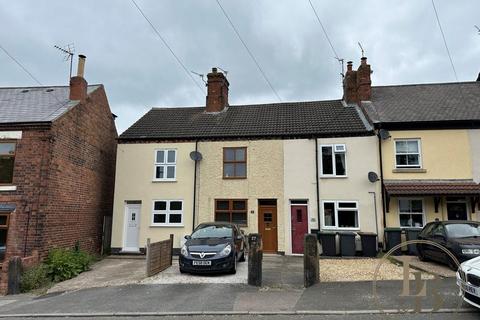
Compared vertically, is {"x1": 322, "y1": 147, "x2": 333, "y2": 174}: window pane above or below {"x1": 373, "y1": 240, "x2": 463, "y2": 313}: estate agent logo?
above

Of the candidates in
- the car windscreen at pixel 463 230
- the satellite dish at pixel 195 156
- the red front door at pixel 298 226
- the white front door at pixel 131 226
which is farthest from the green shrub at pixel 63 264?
the car windscreen at pixel 463 230

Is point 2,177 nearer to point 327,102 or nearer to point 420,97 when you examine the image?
point 327,102

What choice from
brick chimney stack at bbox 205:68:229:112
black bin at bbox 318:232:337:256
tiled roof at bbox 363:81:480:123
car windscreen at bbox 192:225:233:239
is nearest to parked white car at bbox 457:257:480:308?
car windscreen at bbox 192:225:233:239

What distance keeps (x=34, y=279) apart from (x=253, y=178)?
9.25 m

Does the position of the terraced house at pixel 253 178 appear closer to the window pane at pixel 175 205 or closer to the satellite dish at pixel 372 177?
the window pane at pixel 175 205

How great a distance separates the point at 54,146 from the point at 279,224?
9468 millimetres

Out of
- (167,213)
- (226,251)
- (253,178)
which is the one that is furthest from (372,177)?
(167,213)

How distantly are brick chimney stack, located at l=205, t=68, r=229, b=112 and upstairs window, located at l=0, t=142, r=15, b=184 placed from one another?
31.9 feet

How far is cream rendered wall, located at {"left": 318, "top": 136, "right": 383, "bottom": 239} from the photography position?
604 inches

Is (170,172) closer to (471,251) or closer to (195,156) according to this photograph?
(195,156)

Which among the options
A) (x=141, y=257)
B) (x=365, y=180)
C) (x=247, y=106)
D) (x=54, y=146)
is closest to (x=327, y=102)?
(x=247, y=106)

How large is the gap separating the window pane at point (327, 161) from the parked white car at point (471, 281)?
963 cm

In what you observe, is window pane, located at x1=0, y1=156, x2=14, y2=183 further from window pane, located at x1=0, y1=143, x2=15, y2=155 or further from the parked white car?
the parked white car

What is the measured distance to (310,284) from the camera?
929 centimetres
